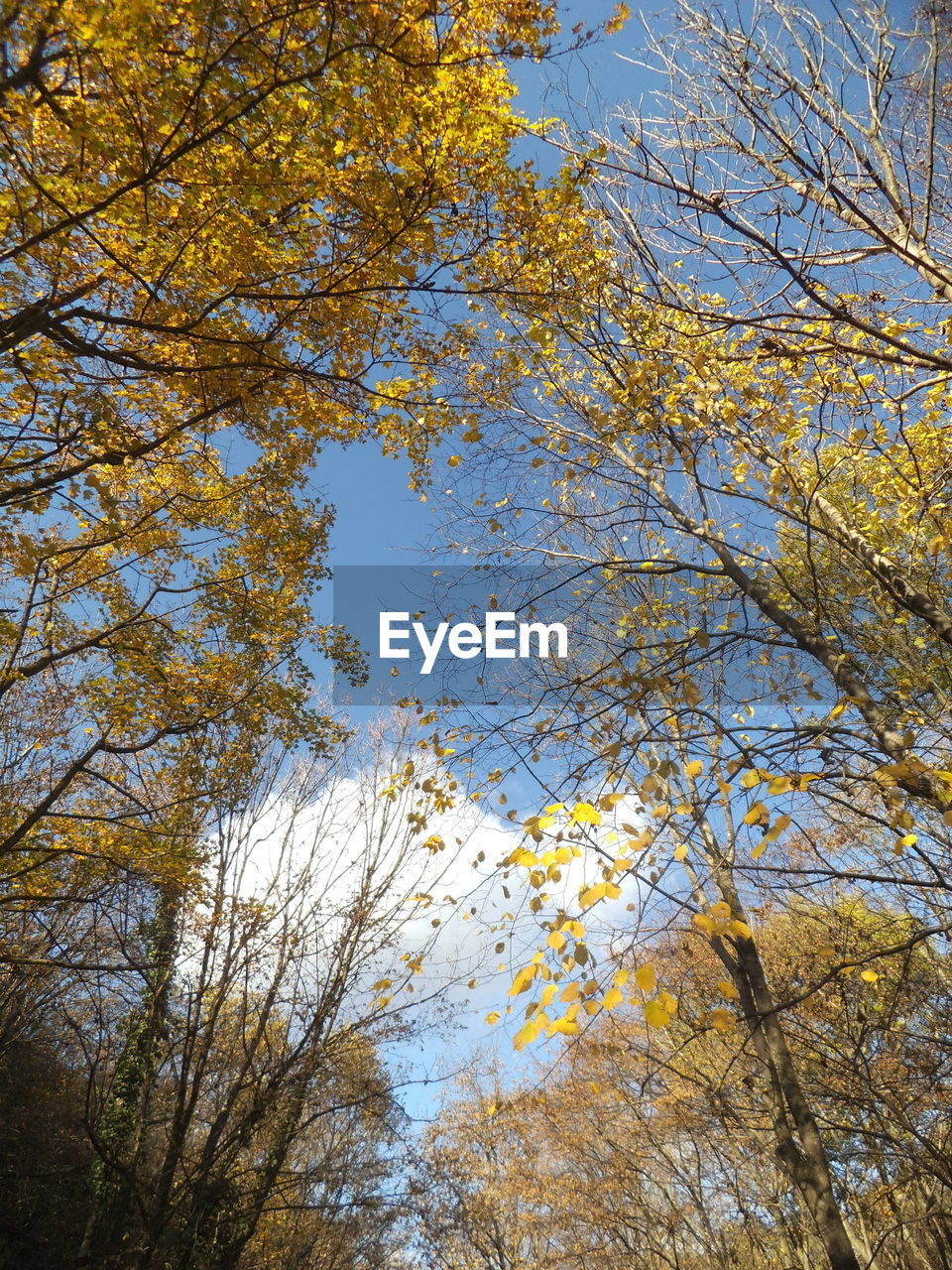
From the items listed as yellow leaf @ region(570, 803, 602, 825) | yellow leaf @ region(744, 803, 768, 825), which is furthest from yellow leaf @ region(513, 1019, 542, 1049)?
yellow leaf @ region(744, 803, 768, 825)

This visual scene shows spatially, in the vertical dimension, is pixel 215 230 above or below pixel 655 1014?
above

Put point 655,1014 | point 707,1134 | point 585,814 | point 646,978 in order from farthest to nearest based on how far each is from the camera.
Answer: point 707,1134 → point 585,814 → point 646,978 → point 655,1014

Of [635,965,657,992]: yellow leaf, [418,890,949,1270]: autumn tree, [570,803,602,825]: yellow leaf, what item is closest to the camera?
[635,965,657,992]: yellow leaf

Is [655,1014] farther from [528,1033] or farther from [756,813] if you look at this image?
[756,813]

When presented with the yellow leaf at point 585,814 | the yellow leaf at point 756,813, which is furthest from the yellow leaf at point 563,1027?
the yellow leaf at point 756,813

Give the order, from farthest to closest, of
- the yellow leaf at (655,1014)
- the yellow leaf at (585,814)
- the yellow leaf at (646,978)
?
1. the yellow leaf at (585,814)
2. the yellow leaf at (646,978)
3. the yellow leaf at (655,1014)

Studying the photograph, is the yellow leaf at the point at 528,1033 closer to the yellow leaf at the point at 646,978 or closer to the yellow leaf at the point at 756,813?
the yellow leaf at the point at 646,978

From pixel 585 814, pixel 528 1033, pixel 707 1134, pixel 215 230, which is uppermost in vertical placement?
pixel 215 230

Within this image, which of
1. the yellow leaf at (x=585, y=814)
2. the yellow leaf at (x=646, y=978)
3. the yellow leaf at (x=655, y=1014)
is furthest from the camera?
the yellow leaf at (x=585, y=814)

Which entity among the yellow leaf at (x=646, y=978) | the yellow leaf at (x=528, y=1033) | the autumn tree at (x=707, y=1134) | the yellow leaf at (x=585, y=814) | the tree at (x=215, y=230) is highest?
the tree at (x=215, y=230)

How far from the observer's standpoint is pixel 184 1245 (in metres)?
5.89

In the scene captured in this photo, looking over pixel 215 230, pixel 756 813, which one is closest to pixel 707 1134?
pixel 756 813

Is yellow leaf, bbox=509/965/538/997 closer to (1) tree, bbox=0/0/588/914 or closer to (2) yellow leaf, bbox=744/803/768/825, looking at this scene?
(2) yellow leaf, bbox=744/803/768/825

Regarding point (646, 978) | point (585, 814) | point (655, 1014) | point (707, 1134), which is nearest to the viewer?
point (655, 1014)
